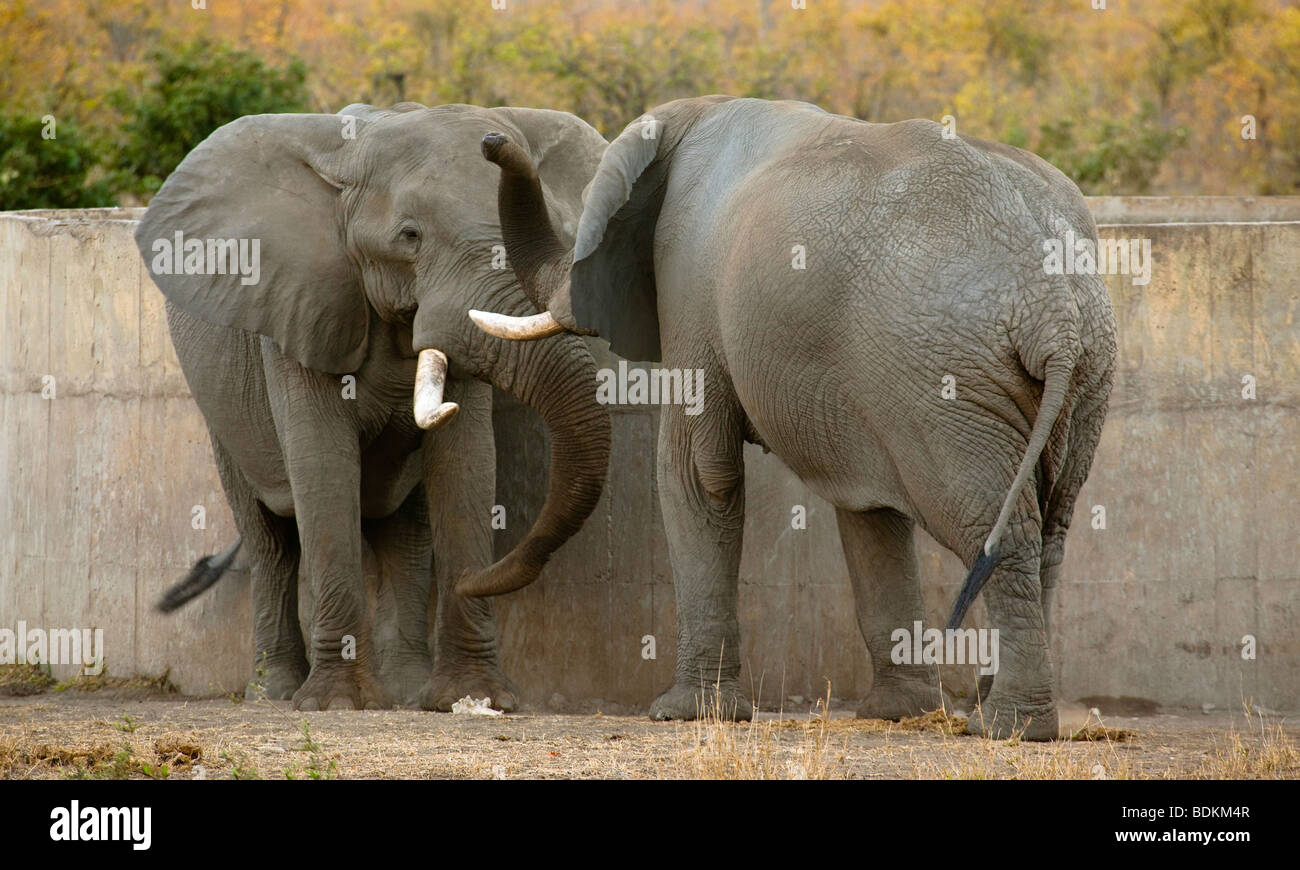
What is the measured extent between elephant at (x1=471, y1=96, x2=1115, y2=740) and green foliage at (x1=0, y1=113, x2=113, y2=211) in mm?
9206

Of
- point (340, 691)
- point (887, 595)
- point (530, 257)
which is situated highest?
point (530, 257)

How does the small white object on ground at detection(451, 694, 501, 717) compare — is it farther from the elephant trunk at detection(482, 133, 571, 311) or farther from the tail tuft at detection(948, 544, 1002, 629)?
the tail tuft at detection(948, 544, 1002, 629)

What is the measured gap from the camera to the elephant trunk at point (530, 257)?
25.6ft

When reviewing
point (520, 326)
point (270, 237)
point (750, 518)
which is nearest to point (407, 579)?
point (750, 518)

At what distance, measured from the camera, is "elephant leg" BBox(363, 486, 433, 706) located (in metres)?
9.33

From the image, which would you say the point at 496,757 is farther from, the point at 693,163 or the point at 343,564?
the point at 693,163

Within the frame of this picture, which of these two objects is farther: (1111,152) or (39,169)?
(1111,152)

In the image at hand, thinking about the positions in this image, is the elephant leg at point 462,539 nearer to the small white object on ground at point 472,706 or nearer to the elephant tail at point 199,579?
the small white object on ground at point 472,706

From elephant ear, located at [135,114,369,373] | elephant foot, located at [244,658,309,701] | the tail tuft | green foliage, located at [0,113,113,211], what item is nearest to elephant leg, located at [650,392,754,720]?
the tail tuft

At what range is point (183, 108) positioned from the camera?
17.3 metres

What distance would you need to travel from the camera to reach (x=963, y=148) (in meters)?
6.72

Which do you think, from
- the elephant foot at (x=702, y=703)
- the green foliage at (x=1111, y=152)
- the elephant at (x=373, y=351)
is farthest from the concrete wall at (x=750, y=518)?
the green foliage at (x=1111, y=152)

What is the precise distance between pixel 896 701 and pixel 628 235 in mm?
2356

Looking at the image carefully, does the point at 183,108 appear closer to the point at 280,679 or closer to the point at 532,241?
the point at 280,679
